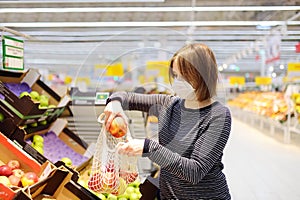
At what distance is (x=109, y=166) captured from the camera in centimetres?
175

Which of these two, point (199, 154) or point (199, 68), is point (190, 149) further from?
point (199, 68)

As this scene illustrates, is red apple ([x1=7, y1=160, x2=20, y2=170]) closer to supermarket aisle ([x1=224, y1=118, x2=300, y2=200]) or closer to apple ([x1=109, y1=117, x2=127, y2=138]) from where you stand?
apple ([x1=109, y1=117, x2=127, y2=138])

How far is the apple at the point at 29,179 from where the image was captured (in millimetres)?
1880

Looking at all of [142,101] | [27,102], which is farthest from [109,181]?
[27,102]

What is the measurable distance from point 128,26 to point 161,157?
6.29 meters

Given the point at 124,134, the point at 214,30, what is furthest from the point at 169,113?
the point at 214,30

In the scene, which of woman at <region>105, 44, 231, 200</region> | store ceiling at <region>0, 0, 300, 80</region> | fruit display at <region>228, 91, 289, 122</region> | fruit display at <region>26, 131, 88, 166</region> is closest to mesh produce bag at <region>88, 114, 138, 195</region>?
woman at <region>105, 44, 231, 200</region>

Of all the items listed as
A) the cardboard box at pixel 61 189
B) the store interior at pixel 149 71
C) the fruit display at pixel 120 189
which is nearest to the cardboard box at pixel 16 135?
the store interior at pixel 149 71

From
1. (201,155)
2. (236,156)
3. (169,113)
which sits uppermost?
(169,113)

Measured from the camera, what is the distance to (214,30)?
350 inches

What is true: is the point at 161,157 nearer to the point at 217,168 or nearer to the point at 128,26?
the point at 217,168

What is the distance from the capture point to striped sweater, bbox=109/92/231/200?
58.1 inches

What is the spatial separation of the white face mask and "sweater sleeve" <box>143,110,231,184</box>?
0.56ft

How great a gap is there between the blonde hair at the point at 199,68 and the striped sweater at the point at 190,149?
8 centimetres
